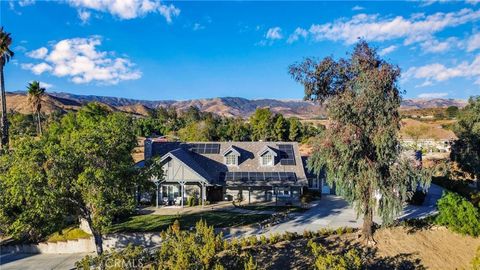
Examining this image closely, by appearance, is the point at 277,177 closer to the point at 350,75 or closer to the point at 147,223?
the point at 147,223

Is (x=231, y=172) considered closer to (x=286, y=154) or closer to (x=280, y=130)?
(x=286, y=154)

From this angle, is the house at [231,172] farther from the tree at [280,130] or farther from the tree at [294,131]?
the tree at [294,131]

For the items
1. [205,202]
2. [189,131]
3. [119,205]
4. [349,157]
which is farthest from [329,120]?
[189,131]

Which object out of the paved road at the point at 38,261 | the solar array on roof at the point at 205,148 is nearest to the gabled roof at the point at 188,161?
the solar array on roof at the point at 205,148

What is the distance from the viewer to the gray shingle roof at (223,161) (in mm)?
35750

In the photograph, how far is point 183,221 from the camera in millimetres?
28766

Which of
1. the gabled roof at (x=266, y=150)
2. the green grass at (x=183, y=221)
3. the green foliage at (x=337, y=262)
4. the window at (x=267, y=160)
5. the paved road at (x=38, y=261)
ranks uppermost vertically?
the gabled roof at (x=266, y=150)

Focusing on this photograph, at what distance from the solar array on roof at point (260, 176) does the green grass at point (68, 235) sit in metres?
14.9

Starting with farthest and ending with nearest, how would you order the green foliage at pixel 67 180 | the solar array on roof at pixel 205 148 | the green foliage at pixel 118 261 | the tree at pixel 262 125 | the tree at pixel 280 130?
1. the tree at pixel 262 125
2. the tree at pixel 280 130
3. the solar array on roof at pixel 205 148
4. the green foliage at pixel 67 180
5. the green foliage at pixel 118 261

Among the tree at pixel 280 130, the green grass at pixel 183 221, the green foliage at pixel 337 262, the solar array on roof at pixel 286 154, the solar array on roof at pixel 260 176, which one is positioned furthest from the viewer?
the tree at pixel 280 130

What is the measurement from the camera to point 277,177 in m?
35.6

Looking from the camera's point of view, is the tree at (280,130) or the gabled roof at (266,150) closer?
the gabled roof at (266,150)

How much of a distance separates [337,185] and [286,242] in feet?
17.6

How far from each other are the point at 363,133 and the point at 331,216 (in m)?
12.7
